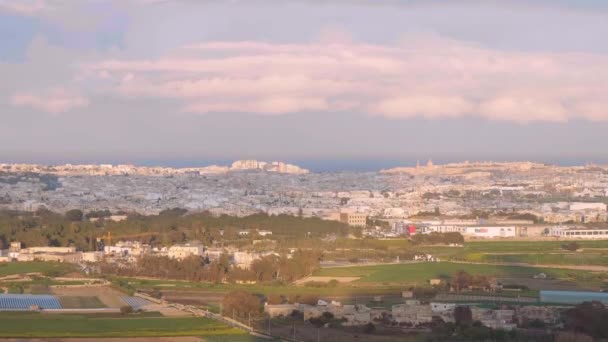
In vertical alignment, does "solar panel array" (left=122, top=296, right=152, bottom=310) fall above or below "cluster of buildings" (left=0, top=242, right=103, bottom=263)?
below

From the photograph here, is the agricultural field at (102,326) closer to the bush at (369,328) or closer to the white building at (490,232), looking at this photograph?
the bush at (369,328)

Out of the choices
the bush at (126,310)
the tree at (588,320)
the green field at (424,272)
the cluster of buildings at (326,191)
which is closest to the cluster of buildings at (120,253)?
the green field at (424,272)

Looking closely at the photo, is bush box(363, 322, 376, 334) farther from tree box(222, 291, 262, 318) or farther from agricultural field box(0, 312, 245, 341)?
tree box(222, 291, 262, 318)

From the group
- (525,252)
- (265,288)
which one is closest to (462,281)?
(265,288)

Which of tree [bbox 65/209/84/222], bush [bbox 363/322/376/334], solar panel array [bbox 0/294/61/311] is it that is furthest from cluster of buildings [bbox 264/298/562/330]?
tree [bbox 65/209/84/222]

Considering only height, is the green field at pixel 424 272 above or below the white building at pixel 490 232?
below

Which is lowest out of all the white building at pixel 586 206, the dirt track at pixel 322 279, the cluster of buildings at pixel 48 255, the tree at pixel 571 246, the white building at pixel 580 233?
the dirt track at pixel 322 279

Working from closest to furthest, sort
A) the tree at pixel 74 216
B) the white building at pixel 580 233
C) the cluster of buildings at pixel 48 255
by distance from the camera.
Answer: the cluster of buildings at pixel 48 255
the white building at pixel 580 233
the tree at pixel 74 216
